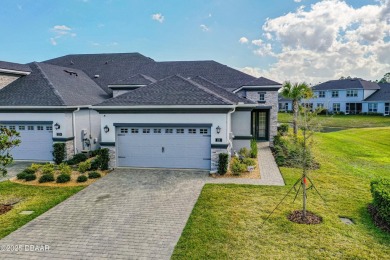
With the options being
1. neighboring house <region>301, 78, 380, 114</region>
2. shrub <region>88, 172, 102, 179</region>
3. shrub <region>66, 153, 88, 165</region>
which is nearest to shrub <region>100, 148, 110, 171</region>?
shrub <region>88, 172, 102, 179</region>

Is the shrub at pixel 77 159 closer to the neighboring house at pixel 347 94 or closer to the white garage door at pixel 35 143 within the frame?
the white garage door at pixel 35 143

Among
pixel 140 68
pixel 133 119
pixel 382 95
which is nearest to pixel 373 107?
pixel 382 95

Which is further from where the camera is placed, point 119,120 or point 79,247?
point 119,120

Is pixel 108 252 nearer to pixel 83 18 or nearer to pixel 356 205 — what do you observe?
pixel 356 205

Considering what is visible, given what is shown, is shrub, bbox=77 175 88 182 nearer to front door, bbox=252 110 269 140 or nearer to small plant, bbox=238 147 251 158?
small plant, bbox=238 147 251 158

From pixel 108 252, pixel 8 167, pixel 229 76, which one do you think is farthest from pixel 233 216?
pixel 229 76
